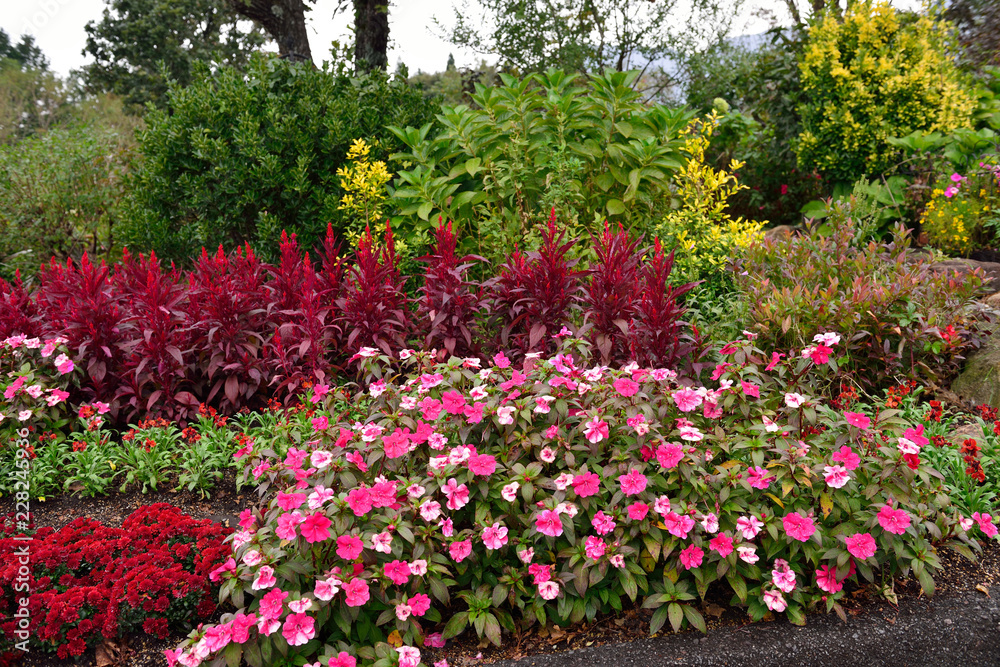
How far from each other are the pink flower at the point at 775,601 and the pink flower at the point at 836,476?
15.2 inches

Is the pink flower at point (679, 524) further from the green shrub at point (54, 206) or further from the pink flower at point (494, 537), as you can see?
the green shrub at point (54, 206)

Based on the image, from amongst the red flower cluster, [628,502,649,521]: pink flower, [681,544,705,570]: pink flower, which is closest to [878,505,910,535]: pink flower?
[681,544,705,570]: pink flower

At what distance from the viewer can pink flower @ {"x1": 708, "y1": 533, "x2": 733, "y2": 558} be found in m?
2.02

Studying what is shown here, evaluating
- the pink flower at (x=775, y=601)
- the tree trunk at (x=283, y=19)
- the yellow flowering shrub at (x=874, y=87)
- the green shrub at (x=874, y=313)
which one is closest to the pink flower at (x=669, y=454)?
the pink flower at (x=775, y=601)

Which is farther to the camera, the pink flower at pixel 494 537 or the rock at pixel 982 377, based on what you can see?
the rock at pixel 982 377

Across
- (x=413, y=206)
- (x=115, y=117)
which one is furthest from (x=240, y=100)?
(x=115, y=117)

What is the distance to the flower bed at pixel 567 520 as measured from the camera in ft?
6.56

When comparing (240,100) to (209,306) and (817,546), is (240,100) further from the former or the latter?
(817,546)

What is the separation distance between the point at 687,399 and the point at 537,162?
8.20 ft

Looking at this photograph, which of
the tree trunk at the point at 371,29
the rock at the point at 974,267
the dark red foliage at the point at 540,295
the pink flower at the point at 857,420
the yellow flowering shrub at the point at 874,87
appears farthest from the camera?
the tree trunk at the point at 371,29

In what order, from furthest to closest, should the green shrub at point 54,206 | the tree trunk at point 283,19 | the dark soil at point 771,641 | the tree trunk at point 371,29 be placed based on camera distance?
the tree trunk at point 283,19
the tree trunk at point 371,29
the green shrub at point 54,206
the dark soil at point 771,641

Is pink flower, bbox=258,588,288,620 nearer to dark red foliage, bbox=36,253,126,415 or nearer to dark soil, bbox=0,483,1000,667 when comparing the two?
dark soil, bbox=0,483,1000,667

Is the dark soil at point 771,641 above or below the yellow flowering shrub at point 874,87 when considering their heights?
below

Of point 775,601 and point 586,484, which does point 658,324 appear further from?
point 775,601
